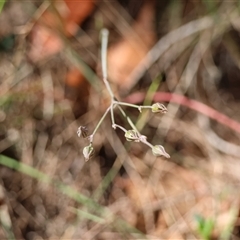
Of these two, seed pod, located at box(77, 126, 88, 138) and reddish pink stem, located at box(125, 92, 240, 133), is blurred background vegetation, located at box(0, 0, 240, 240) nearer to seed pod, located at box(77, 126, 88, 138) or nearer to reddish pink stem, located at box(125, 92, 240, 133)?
reddish pink stem, located at box(125, 92, 240, 133)

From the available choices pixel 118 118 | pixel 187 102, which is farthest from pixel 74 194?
pixel 187 102

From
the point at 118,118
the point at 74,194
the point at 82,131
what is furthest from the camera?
the point at 118,118

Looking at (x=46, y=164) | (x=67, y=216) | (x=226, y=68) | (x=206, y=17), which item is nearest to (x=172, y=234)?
(x=67, y=216)

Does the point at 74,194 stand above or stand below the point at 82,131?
below

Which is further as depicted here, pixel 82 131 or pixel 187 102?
pixel 187 102

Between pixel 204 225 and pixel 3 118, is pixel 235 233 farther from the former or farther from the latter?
pixel 3 118

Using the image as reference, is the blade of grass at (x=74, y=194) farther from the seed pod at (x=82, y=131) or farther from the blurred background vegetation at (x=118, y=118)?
the seed pod at (x=82, y=131)

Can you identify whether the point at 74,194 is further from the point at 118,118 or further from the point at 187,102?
the point at 187,102
